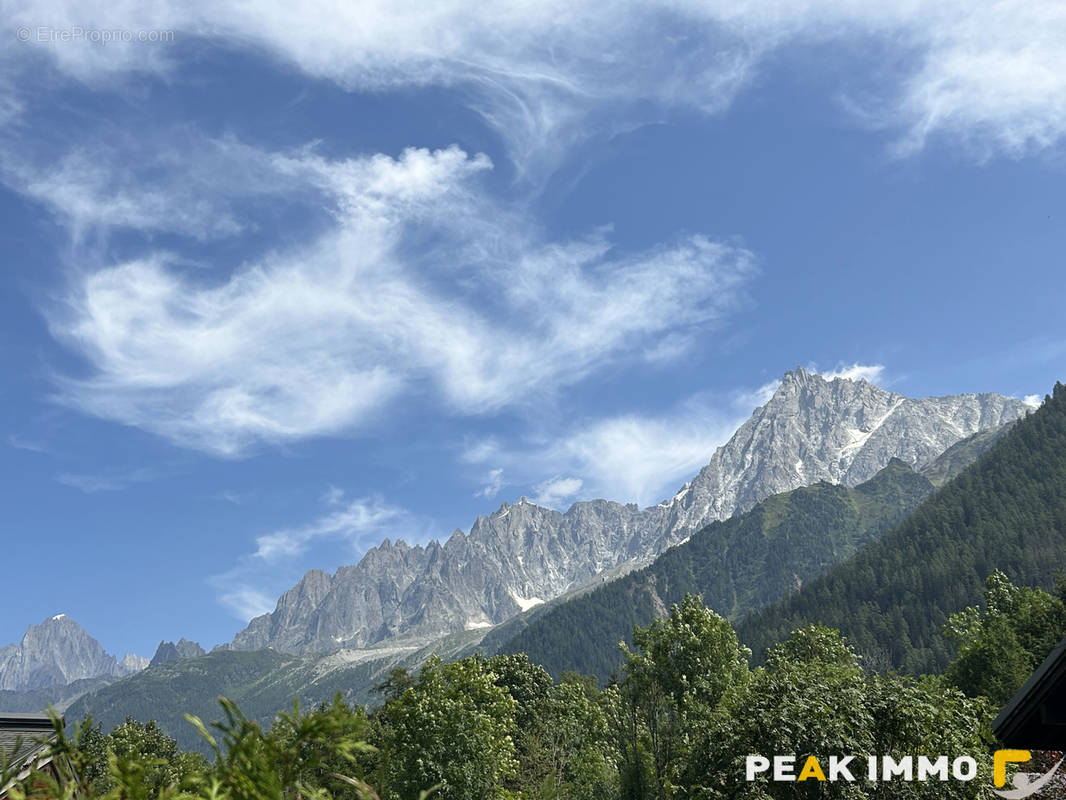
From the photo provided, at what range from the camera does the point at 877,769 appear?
79.3 feet

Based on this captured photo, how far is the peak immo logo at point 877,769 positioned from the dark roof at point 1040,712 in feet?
33.9

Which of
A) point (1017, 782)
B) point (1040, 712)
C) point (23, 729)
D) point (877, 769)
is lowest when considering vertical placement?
point (1017, 782)

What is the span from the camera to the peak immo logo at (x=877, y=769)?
77.9 feet

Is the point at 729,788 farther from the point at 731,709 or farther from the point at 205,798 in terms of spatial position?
the point at 205,798

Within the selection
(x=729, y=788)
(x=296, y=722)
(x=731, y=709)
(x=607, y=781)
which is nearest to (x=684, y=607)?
(x=607, y=781)

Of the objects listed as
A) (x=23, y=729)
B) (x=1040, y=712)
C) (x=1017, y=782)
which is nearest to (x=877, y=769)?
(x=1017, y=782)

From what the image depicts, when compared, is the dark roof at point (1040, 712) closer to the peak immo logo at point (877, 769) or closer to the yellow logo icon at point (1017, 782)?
the yellow logo icon at point (1017, 782)

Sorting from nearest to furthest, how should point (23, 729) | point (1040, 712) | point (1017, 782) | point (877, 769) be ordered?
1. point (1040, 712)
2. point (877, 769)
3. point (1017, 782)
4. point (23, 729)

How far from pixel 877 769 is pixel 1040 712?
12030mm

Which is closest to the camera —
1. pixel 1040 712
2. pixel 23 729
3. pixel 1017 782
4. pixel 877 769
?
pixel 1040 712

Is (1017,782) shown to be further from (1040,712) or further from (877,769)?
(1040,712)

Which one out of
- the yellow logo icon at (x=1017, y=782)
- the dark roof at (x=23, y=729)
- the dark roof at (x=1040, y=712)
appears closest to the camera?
the dark roof at (x=1040, y=712)

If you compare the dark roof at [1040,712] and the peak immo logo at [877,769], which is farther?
the peak immo logo at [877,769]

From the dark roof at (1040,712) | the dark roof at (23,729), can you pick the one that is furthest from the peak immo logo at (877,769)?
the dark roof at (23,729)
